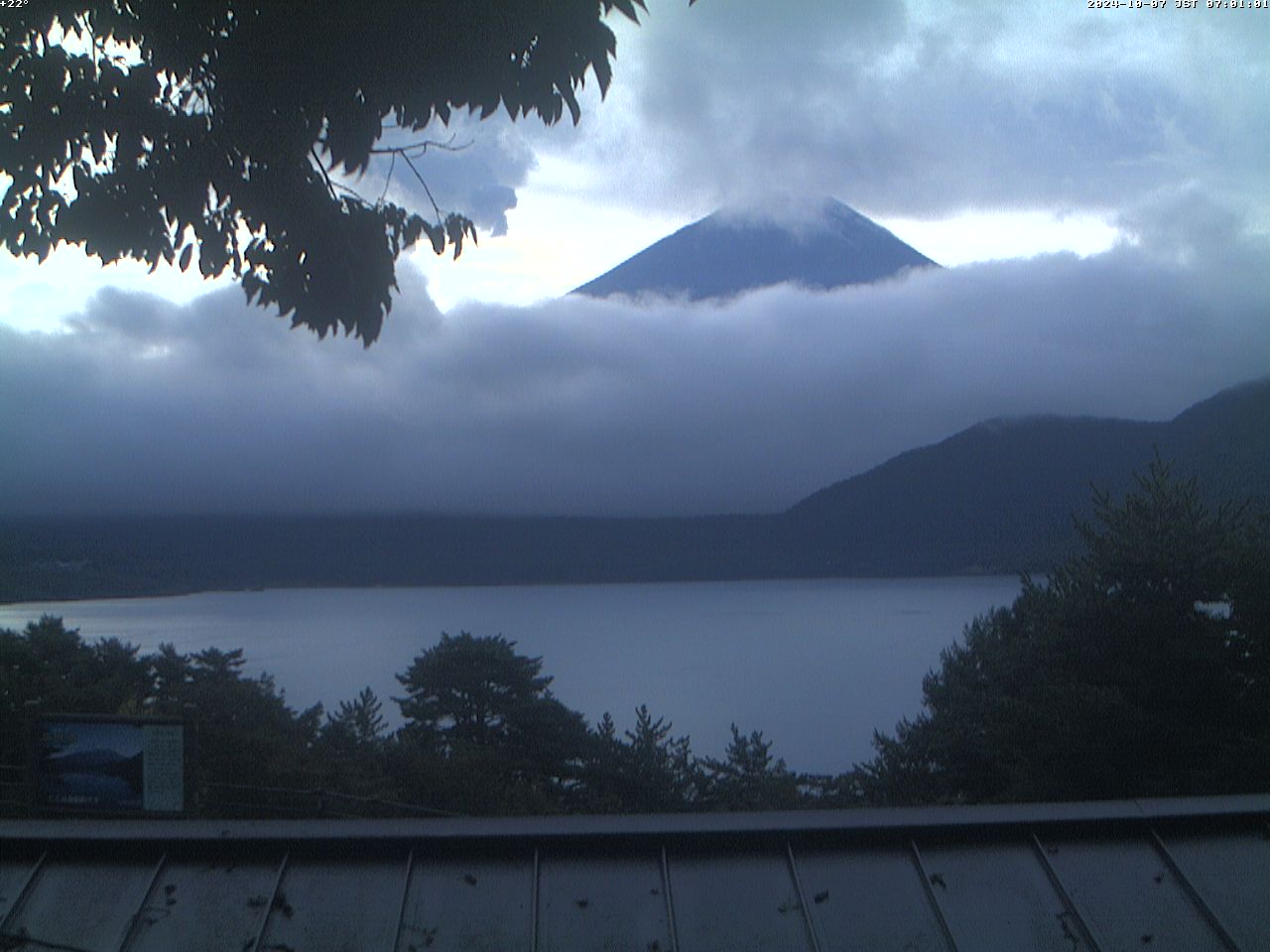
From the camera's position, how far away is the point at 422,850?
13.5 feet

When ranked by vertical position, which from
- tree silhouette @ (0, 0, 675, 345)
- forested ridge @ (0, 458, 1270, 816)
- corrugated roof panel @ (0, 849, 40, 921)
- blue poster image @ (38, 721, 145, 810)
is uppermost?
tree silhouette @ (0, 0, 675, 345)

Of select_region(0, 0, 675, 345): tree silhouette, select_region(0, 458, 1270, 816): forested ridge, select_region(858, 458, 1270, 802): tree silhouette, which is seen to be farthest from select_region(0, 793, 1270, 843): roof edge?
select_region(858, 458, 1270, 802): tree silhouette

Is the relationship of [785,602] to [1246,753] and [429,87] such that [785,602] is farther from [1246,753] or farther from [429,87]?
[429,87]

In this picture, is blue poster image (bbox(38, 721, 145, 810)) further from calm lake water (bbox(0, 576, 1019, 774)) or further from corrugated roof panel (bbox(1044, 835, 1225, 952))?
calm lake water (bbox(0, 576, 1019, 774))

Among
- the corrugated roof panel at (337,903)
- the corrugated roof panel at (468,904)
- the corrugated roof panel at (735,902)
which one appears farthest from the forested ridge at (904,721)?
the corrugated roof panel at (735,902)

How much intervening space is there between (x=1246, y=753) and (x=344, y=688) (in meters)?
16.1

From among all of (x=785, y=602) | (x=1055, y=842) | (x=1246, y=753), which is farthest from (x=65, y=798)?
(x=785, y=602)

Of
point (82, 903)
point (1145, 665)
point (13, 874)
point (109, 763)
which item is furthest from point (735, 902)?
point (1145, 665)

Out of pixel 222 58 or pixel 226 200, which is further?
pixel 226 200

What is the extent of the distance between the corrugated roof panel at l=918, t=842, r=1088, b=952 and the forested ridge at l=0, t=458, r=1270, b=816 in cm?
1190

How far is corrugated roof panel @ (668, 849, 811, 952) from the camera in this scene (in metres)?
3.63

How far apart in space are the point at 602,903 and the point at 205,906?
5.04 ft

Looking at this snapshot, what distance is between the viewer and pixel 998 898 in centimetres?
384

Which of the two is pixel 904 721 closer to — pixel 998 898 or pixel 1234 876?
pixel 1234 876
